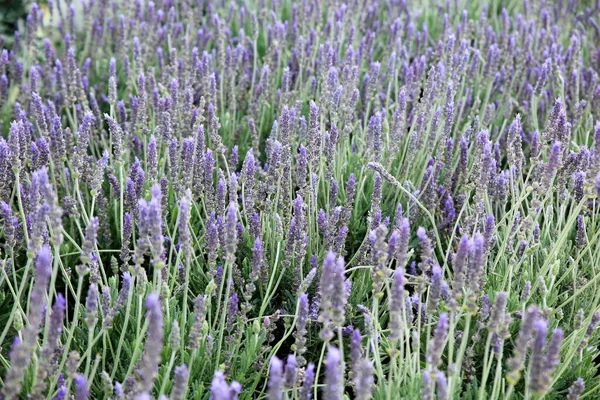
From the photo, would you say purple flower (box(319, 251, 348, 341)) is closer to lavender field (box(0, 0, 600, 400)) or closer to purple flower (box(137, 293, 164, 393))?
lavender field (box(0, 0, 600, 400))

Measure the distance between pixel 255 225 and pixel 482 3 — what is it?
3.70 metres

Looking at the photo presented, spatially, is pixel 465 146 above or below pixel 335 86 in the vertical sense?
below

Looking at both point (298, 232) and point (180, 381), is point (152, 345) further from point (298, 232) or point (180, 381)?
point (298, 232)

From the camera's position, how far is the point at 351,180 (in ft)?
8.50

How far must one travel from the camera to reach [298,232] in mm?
2330

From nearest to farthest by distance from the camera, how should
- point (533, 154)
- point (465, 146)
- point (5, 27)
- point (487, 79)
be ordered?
point (533, 154)
point (465, 146)
point (487, 79)
point (5, 27)

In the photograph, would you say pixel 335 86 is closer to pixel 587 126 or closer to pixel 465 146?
pixel 465 146

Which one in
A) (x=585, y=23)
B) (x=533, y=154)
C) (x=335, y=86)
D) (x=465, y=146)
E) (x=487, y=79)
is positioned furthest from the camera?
(x=585, y=23)

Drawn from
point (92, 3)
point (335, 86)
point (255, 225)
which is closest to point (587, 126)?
point (335, 86)

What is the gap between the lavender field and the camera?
1725 millimetres

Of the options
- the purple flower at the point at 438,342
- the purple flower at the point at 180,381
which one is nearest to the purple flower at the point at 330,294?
the purple flower at the point at 438,342

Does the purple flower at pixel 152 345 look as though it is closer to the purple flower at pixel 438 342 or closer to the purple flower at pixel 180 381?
the purple flower at pixel 180 381

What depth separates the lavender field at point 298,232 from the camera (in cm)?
172

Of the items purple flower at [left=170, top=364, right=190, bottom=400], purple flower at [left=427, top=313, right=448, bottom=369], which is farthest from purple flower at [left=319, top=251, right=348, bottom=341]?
purple flower at [left=170, top=364, right=190, bottom=400]
